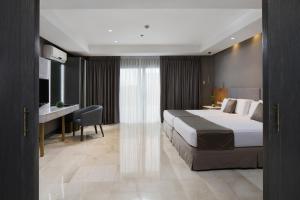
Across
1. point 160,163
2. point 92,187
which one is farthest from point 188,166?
point 92,187

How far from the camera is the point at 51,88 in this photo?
19.4 feet

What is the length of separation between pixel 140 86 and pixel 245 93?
3702 mm

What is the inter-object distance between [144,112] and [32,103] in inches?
278

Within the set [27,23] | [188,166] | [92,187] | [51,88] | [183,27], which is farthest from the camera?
[51,88]

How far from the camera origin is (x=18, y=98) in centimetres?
107

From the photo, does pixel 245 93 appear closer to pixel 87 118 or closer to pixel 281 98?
pixel 87 118

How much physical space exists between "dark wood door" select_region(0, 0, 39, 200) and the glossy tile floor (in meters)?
1.44

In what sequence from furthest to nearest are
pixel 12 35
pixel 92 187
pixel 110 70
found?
1. pixel 110 70
2. pixel 92 187
3. pixel 12 35

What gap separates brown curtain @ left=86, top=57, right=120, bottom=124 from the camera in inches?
316

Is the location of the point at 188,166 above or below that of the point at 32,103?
below

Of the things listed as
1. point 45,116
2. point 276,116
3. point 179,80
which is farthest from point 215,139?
point 179,80

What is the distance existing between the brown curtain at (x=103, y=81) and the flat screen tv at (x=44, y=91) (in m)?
2.74

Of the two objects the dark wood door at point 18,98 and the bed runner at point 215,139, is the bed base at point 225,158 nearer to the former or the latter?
the bed runner at point 215,139

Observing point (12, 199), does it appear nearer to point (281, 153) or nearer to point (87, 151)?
point (281, 153)
